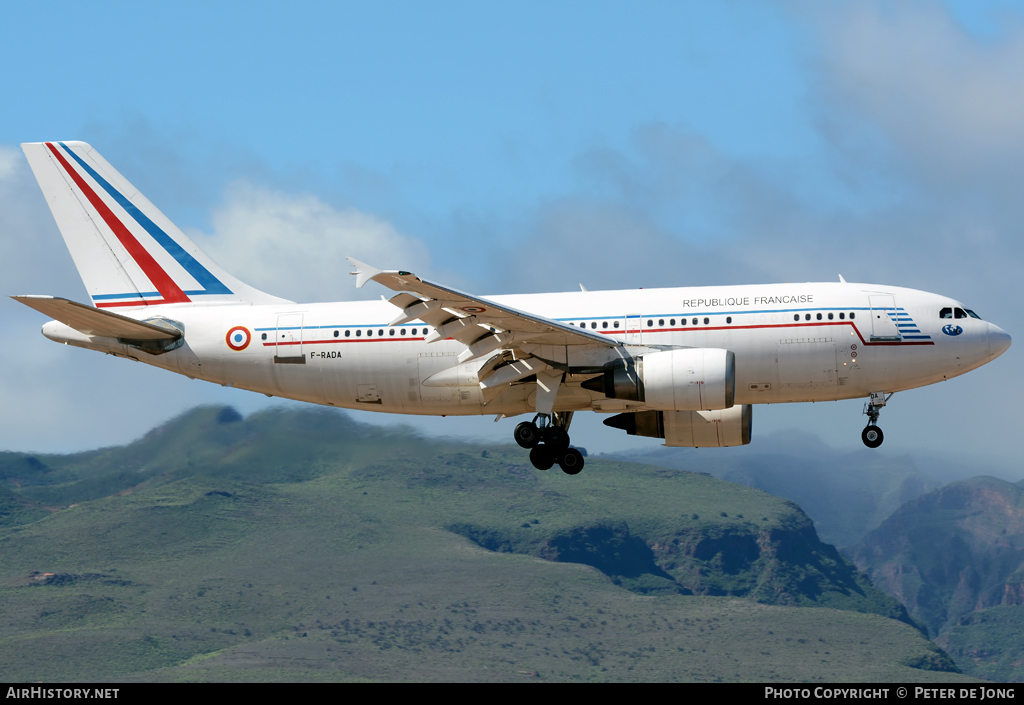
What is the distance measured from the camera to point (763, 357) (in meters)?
36.0

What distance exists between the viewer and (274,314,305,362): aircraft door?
3834 cm

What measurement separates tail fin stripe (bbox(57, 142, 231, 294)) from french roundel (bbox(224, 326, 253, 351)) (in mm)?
2050

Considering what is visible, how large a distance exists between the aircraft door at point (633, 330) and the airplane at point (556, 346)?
1.8 inches

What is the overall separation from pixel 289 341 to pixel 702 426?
41.1ft

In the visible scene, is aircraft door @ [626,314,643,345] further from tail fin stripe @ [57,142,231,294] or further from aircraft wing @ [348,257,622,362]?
tail fin stripe @ [57,142,231,294]

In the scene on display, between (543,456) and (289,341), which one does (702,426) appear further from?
(289,341)

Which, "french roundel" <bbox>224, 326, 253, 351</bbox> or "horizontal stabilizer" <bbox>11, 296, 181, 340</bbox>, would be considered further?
"french roundel" <bbox>224, 326, 253, 351</bbox>

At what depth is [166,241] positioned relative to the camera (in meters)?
41.6

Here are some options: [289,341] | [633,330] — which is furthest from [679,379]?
[289,341]

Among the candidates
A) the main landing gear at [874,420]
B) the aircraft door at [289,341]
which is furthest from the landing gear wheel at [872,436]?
the aircraft door at [289,341]

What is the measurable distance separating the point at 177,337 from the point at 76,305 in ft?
11.7

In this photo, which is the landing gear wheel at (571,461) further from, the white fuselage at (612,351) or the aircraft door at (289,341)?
the aircraft door at (289,341)

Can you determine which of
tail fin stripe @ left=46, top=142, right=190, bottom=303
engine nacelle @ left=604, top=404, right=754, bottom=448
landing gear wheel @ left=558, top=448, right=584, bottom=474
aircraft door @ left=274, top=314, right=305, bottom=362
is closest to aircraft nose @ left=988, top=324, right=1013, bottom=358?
engine nacelle @ left=604, top=404, right=754, bottom=448
